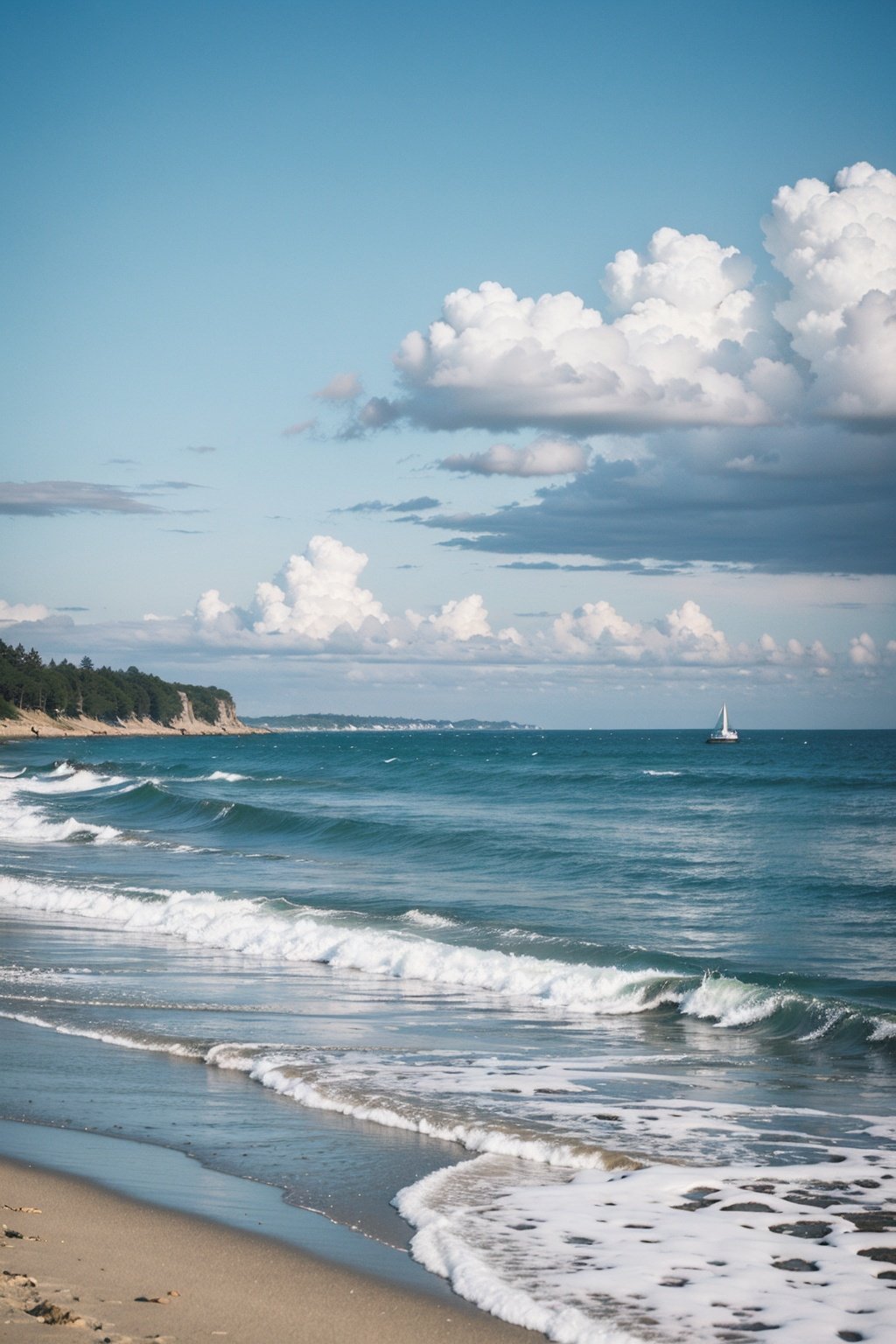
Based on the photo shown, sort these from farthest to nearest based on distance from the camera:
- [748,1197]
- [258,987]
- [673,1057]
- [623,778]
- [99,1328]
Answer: [623,778], [258,987], [673,1057], [748,1197], [99,1328]

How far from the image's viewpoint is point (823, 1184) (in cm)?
782

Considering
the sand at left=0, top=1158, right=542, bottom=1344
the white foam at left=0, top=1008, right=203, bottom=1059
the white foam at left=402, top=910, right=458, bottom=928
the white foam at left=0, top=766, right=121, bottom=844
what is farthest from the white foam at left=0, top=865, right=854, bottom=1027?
the white foam at left=0, top=766, right=121, bottom=844

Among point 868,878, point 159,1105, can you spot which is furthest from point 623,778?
point 159,1105

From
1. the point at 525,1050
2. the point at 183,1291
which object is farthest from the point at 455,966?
the point at 183,1291

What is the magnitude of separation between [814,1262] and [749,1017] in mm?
8409

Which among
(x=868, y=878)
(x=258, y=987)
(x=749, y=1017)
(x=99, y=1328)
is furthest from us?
(x=868, y=878)

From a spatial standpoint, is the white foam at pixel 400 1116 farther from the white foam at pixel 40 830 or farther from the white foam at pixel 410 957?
the white foam at pixel 40 830

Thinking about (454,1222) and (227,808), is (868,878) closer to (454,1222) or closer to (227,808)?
(454,1222)

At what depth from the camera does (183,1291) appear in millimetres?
5840

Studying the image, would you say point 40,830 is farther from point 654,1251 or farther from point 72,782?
point 654,1251

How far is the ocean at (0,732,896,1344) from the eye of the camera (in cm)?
656

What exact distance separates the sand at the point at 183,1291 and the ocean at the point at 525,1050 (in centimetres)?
43

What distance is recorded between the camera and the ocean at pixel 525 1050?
21.5 feet

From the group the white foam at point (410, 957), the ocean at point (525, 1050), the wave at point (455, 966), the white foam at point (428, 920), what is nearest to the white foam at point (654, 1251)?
the ocean at point (525, 1050)
